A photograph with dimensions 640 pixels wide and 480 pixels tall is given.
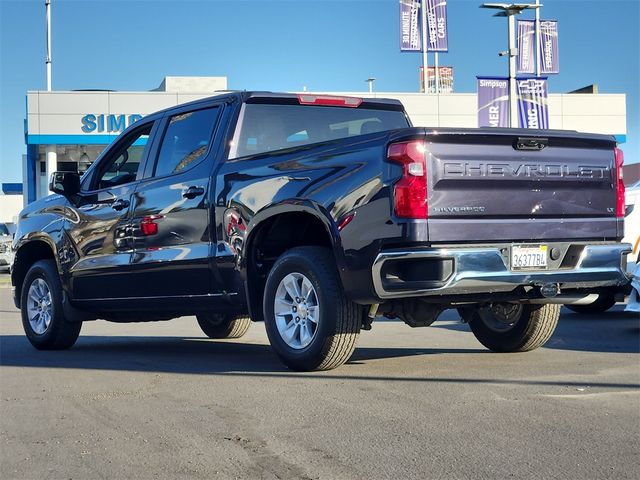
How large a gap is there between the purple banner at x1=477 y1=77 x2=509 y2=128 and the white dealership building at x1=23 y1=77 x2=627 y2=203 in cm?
759

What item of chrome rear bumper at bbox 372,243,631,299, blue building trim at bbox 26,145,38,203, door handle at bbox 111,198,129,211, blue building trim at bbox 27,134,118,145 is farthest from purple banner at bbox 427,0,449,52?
chrome rear bumper at bbox 372,243,631,299

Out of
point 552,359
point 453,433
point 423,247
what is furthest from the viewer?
point 552,359

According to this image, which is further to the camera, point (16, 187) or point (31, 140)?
point (16, 187)

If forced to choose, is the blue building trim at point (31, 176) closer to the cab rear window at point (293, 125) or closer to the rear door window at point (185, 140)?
the rear door window at point (185, 140)

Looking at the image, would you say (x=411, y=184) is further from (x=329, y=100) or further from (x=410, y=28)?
(x=410, y=28)

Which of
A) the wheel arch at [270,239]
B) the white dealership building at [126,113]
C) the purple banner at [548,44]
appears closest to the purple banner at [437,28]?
the white dealership building at [126,113]

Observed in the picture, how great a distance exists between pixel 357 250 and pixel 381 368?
1.26 meters

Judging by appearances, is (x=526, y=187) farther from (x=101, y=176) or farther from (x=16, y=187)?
(x=16, y=187)

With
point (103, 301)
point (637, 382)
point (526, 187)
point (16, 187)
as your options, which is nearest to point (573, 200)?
point (526, 187)

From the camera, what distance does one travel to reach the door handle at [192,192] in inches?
283

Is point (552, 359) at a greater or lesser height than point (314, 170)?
lesser

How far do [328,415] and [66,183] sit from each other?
450cm

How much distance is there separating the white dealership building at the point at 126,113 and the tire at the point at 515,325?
23626mm

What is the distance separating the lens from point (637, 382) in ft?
20.2
